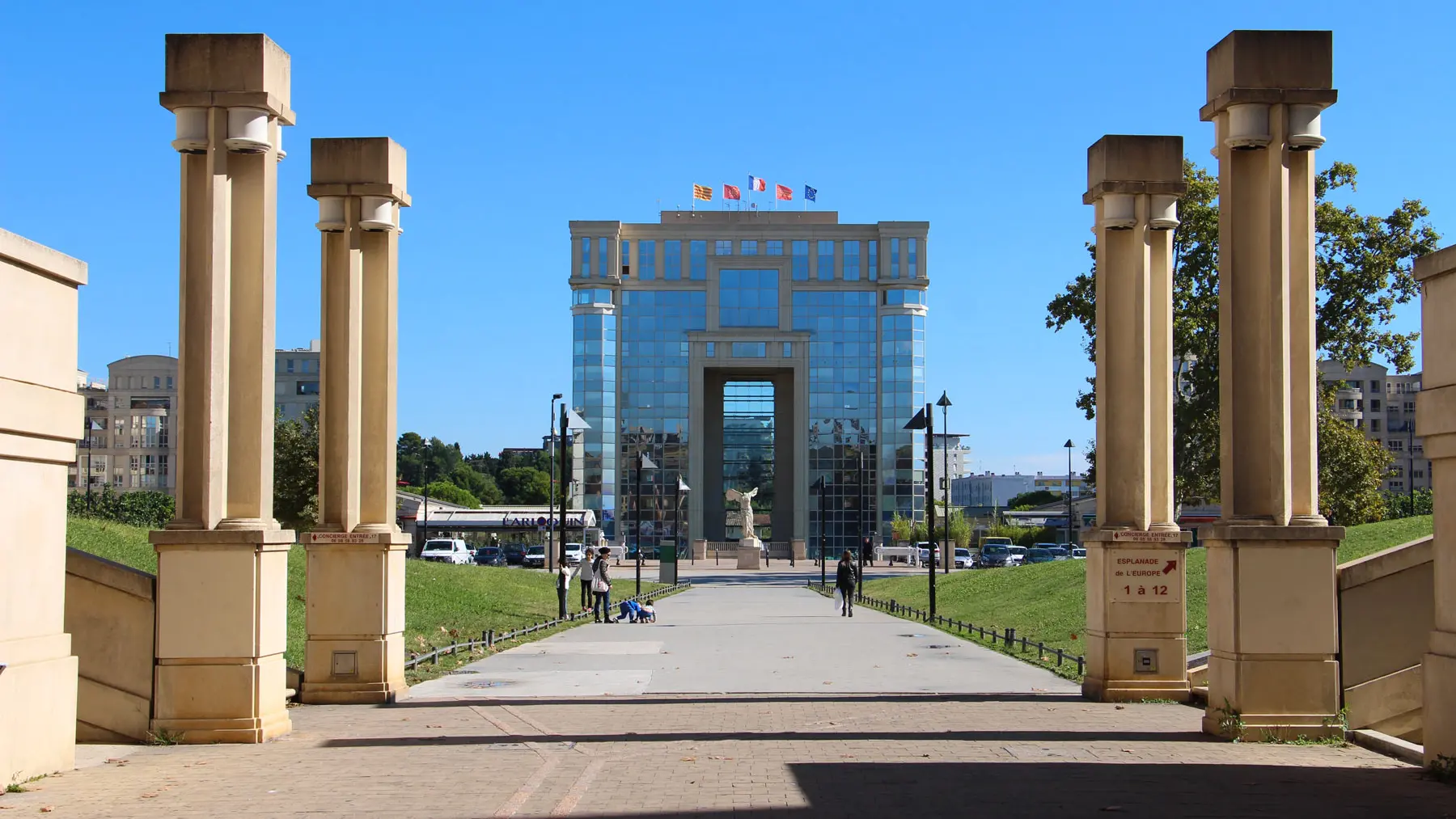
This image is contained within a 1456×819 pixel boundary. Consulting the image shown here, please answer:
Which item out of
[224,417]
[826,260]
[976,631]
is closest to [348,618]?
[224,417]

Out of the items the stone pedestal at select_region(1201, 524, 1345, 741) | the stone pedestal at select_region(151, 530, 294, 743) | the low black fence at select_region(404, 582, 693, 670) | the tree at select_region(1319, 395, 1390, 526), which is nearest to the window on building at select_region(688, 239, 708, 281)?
the tree at select_region(1319, 395, 1390, 526)

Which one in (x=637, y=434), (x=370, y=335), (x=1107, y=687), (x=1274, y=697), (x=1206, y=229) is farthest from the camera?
(x=637, y=434)

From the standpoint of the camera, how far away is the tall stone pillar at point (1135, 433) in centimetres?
1500

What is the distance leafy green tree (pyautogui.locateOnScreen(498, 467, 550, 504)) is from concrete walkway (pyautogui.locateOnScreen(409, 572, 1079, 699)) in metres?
150

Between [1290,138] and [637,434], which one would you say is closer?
[1290,138]

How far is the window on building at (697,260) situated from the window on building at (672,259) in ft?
2.14

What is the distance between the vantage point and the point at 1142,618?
49.1 feet

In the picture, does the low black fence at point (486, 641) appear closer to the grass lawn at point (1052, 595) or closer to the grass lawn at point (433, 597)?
the grass lawn at point (433, 597)

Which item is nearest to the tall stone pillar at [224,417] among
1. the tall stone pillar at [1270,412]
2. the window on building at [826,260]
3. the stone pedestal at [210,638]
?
the stone pedestal at [210,638]

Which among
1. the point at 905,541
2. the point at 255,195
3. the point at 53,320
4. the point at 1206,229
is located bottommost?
the point at 905,541

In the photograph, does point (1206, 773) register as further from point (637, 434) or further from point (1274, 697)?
point (637, 434)

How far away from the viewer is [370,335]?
16.0 metres

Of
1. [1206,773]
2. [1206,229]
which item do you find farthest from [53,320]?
[1206,229]

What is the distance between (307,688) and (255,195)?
5.39 meters
